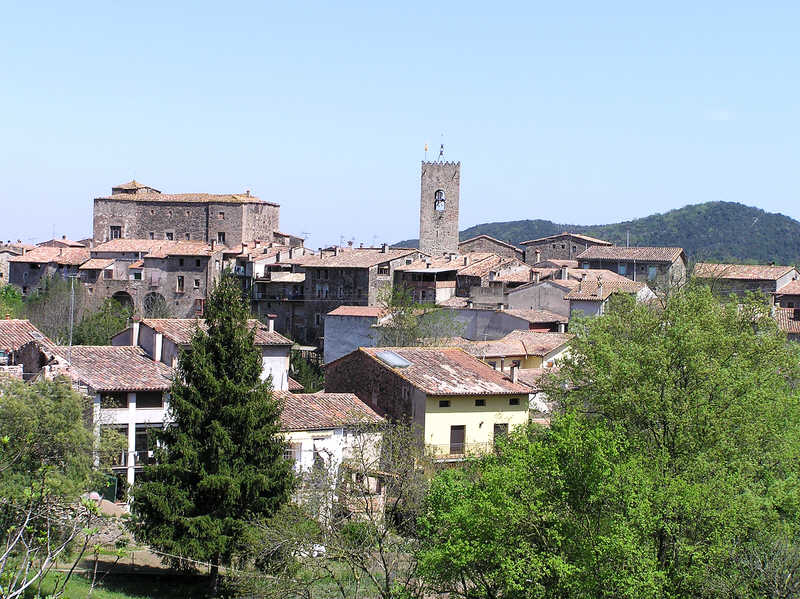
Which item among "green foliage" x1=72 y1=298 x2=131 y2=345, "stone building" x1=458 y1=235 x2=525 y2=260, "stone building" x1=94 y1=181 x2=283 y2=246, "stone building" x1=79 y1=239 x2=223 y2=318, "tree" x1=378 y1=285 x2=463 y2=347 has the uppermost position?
"stone building" x1=94 y1=181 x2=283 y2=246

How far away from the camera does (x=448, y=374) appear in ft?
107

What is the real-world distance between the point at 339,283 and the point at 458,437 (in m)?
35.0

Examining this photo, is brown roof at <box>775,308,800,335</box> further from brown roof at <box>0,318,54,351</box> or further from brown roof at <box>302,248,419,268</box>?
brown roof at <box>0,318,54,351</box>

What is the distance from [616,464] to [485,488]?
2443mm

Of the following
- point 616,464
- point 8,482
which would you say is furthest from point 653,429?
point 8,482

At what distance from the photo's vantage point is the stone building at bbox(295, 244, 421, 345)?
65000 millimetres

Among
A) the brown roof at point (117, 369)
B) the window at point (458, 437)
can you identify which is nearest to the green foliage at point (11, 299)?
the brown roof at point (117, 369)

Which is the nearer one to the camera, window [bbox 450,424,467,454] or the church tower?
window [bbox 450,424,467,454]

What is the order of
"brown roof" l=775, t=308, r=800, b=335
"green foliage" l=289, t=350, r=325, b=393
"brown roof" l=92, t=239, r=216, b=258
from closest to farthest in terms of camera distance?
1. "brown roof" l=775, t=308, r=800, b=335
2. "green foliage" l=289, t=350, r=325, b=393
3. "brown roof" l=92, t=239, r=216, b=258

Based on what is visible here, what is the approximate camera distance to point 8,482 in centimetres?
2195

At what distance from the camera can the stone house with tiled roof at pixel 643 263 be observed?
223ft

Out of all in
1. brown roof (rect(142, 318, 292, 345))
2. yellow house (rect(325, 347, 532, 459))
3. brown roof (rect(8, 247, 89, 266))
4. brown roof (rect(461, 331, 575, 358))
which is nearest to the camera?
yellow house (rect(325, 347, 532, 459))

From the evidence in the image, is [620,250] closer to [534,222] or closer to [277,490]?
[277,490]

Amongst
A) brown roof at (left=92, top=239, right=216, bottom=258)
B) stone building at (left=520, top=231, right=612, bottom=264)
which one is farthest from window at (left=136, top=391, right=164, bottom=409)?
stone building at (left=520, top=231, right=612, bottom=264)
